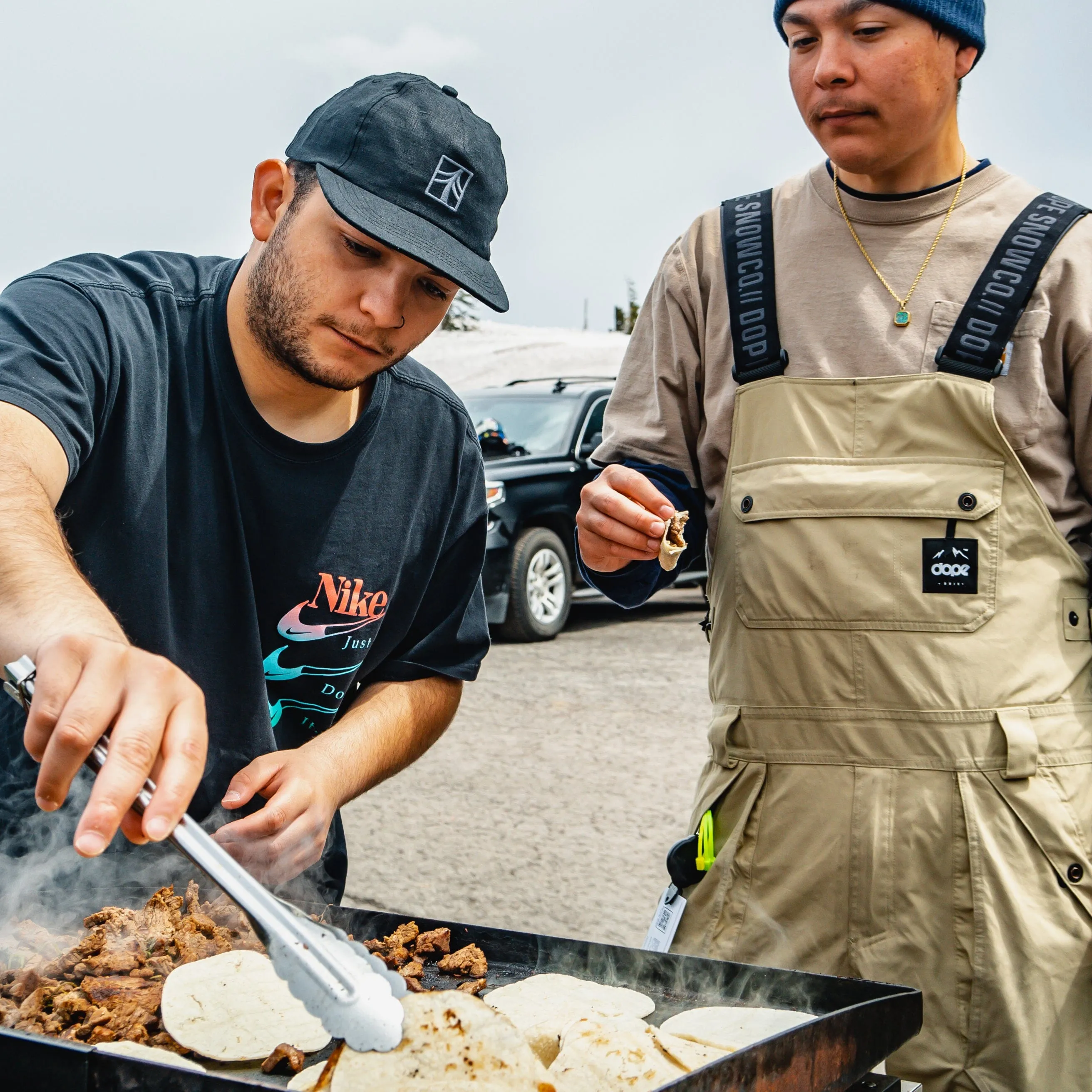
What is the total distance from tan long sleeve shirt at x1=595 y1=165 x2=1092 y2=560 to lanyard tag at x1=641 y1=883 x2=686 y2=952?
2.05 ft

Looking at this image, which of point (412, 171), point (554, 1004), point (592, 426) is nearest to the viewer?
point (554, 1004)

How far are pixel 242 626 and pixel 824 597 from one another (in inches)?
40.1

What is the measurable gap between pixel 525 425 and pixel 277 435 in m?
8.01

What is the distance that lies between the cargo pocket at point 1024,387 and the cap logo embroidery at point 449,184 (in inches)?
37.9

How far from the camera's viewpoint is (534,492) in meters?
9.34

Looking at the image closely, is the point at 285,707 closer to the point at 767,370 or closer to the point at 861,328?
the point at 767,370

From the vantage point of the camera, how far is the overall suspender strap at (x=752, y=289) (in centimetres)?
197

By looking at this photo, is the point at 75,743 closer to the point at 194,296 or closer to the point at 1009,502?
the point at 194,296

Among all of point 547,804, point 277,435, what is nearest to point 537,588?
point 547,804

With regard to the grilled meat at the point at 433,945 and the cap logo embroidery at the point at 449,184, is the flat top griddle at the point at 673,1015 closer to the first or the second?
the grilled meat at the point at 433,945

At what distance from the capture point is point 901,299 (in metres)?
1.93

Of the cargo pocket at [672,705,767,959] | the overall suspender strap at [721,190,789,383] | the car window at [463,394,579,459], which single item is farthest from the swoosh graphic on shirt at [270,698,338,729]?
the car window at [463,394,579,459]

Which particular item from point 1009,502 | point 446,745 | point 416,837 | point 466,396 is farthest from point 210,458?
point 466,396

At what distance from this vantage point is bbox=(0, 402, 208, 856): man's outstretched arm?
1135mm
